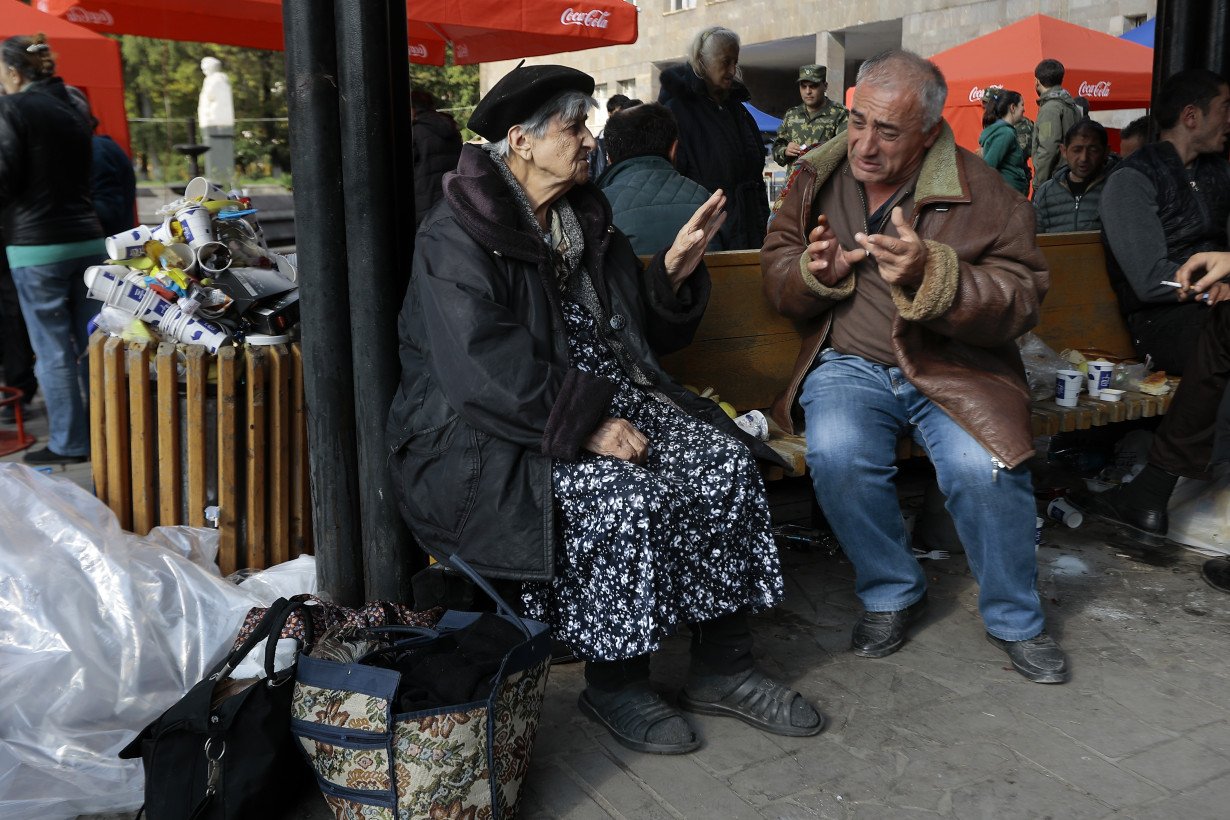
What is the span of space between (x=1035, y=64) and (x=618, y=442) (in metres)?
9.70

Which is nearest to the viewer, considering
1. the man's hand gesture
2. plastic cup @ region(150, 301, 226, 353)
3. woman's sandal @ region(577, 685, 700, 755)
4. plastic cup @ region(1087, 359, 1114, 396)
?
woman's sandal @ region(577, 685, 700, 755)

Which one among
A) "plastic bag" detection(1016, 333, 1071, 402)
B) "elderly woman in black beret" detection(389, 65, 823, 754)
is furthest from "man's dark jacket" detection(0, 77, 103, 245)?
"plastic bag" detection(1016, 333, 1071, 402)

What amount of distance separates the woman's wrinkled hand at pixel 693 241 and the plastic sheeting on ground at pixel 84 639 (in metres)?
1.51

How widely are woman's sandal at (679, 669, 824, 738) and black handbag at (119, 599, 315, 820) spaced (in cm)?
111

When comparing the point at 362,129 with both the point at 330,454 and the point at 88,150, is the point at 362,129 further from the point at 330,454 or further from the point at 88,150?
the point at 88,150

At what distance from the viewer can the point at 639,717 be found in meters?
2.90

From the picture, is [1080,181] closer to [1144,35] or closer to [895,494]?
[895,494]

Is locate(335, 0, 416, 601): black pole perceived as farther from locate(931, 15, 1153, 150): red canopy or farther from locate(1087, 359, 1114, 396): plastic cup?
locate(931, 15, 1153, 150): red canopy

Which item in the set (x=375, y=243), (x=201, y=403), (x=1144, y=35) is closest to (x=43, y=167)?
(x=201, y=403)

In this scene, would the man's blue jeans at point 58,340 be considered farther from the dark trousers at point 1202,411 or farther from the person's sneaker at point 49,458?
the dark trousers at point 1202,411

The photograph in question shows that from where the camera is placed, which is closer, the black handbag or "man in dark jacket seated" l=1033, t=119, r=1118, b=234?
the black handbag

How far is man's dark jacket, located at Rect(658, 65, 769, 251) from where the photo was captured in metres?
6.31

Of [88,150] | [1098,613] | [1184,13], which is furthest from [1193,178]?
[88,150]

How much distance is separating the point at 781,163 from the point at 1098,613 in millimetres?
5837
